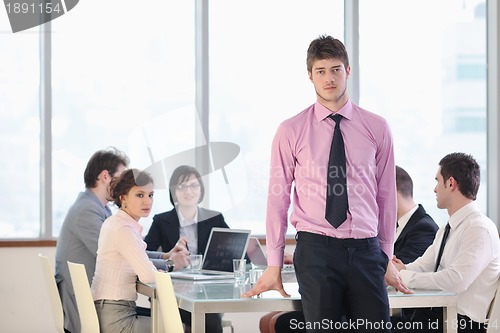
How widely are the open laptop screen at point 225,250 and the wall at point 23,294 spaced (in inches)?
82.7

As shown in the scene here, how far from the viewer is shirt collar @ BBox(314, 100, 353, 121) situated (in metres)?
2.99

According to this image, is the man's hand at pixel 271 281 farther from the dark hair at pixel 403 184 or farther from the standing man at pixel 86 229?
the dark hair at pixel 403 184

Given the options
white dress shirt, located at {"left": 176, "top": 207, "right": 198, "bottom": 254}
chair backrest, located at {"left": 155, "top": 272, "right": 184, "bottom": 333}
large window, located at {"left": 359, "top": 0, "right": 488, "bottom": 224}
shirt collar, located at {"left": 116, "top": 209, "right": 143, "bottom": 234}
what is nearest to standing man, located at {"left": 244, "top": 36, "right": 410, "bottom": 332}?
chair backrest, located at {"left": 155, "top": 272, "right": 184, "bottom": 333}

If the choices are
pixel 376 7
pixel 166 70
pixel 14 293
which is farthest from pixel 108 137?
pixel 376 7

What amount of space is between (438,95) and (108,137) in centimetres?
267

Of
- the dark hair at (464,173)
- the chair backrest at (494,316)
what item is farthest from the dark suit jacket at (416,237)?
the chair backrest at (494,316)

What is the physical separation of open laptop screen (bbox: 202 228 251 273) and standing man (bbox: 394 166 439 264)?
0.81 m

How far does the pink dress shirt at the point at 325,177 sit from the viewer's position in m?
2.93

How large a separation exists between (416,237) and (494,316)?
82cm

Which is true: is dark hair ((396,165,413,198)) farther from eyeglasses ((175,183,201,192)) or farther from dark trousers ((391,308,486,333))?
eyeglasses ((175,183,201,192))

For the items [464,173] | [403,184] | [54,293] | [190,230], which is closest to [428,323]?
[464,173]

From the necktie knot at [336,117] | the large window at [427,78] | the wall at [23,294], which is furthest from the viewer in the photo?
the large window at [427,78]

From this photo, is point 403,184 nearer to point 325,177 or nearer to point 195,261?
point 195,261

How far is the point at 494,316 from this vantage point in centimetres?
365
